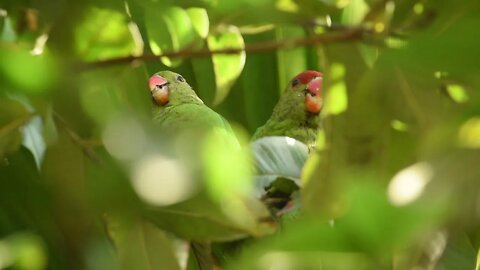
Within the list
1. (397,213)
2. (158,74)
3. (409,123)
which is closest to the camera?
(397,213)

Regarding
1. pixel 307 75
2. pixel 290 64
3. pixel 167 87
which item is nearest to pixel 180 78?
pixel 167 87

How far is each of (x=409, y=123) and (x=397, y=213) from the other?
0.11 m

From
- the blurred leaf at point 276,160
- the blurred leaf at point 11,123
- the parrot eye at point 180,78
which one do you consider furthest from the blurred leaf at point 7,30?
the parrot eye at point 180,78

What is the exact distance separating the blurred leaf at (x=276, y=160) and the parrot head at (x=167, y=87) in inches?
18.2

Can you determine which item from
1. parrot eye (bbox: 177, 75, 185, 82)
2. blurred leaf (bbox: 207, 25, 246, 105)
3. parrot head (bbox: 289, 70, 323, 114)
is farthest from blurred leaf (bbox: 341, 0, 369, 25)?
parrot eye (bbox: 177, 75, 185, 82)

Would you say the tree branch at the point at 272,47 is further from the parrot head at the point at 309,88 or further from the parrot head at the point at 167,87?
the parrot head at the point at 167,87

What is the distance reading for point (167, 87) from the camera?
896mm

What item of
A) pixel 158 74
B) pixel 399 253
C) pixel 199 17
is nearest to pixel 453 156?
pixel 399 253

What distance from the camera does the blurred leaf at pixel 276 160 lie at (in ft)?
1.11

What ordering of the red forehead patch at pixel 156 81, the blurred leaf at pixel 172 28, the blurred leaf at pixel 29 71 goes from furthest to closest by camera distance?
the red forehead patch at pixel 156 81
the blurred leaf at pixel 172 28
the blurred leaf at pixel 29 71

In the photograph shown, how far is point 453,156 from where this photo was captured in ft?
0.67

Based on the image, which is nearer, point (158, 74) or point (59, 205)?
point (59, 205)

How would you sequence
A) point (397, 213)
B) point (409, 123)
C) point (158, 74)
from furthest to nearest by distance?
point (158, 74)
point (409, 123)
point (397, 213)

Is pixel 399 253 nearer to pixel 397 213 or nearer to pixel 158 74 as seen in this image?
pixel 397 213
